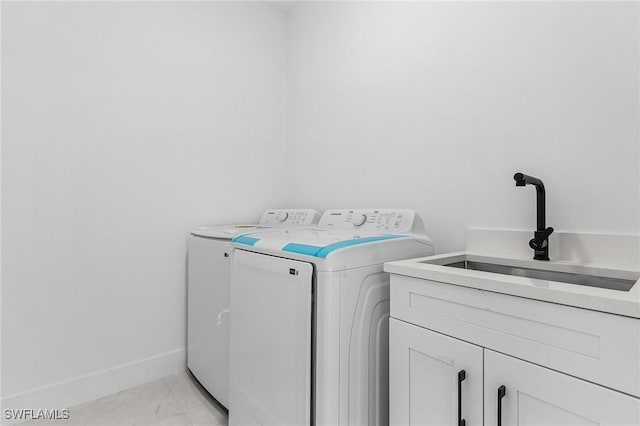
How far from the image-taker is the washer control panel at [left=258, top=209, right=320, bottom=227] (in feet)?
7.20

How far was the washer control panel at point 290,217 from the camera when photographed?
2195mm

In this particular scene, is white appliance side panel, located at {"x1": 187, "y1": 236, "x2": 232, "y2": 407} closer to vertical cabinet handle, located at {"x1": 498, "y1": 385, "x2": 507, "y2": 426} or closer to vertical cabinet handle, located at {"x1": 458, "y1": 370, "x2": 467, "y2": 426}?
vertical cabinet handle, located at {"x1": 458, "y1": 370, "x2": 467, "y2": 426}

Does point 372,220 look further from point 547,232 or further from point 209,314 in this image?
point 209,314

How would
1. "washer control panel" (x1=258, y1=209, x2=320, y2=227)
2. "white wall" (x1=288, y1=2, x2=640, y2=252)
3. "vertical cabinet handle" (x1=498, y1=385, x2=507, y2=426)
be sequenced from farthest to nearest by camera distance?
"washer control panel" (x1=258, y1=209, x2=320, y2=227)
"white wall" (x1=288, y1=2, x2=640, y2=252)
"vertical cabinet handle" (x1=498, y1=385, x2=507, y2=426)

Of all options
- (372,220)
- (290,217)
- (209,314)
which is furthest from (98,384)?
(372,220)

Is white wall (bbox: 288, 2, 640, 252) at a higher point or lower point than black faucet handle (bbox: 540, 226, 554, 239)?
higher

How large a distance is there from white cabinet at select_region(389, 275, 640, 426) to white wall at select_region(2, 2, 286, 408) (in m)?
1.54

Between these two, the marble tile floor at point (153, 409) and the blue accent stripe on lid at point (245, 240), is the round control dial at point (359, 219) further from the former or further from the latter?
the marble tile floor at point (153, 409)

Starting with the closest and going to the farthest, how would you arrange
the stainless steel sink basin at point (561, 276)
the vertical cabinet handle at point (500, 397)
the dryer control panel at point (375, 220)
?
the vertical cabinet handle at point (500, 397) → the stainless steel sink basin at point (561, 276) → the dryer control panel at point (375, 220)

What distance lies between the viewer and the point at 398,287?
1218mm

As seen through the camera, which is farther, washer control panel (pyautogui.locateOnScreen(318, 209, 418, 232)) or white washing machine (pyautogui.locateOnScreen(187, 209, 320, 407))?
white washing machine (pyautogui.locateOnScreen(187, 209, 320, 407))

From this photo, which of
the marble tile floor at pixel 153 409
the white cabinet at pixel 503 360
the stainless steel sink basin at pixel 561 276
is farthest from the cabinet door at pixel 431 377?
the marble tile floor at pixel 153 409

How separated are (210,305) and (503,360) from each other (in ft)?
4.66

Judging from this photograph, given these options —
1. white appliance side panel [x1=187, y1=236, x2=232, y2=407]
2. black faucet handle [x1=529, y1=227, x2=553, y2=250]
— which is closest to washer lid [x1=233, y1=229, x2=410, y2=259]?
white appliance side panel [x1=187, y1=236, x2=232, y2=407]
